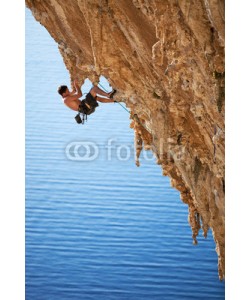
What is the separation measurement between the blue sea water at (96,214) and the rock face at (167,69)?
3329 millimetres

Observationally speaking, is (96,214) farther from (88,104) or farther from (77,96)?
(88,104)

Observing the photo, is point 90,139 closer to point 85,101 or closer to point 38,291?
point 38,291

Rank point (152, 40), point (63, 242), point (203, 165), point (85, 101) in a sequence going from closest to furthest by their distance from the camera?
point (152, 40), point (203, 165), point (85, 101), point (63, 242)

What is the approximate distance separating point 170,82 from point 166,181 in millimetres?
6087

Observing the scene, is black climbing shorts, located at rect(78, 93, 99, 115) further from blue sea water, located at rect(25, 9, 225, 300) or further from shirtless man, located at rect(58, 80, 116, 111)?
blue sea water, located at rect(25, 9, 225, 300)

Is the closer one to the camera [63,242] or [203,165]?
[203,165]

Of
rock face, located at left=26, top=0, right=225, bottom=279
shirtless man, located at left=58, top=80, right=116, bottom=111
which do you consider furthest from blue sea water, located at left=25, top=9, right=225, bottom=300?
rock face, located at left=26, top=0, right=225, bottom=279

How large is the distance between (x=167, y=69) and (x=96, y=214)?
6.54 meters

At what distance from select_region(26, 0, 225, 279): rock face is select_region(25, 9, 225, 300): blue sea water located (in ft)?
10.9

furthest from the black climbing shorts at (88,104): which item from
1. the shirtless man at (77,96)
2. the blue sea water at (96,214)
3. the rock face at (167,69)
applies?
the blue sea water at (96,214)

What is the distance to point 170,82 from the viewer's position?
15.0ft

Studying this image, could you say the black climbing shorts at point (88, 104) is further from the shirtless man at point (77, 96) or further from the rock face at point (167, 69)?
the rock face at point (167, 69)

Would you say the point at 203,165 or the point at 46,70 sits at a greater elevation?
the point at 46,70
